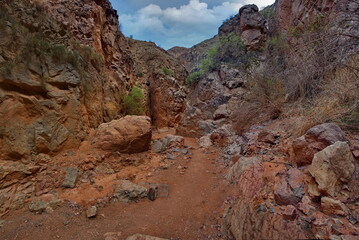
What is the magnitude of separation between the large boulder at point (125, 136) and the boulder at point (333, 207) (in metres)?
4.53

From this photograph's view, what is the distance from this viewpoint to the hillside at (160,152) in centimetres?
219

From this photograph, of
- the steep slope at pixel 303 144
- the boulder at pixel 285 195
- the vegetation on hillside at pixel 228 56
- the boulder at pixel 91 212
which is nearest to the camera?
the steep slope at pixel 303 144

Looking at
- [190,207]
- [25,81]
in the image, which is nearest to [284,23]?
[190,207]

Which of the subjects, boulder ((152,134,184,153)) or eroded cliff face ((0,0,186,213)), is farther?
boulder ((152,134,184,153))

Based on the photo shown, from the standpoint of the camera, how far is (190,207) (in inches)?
132

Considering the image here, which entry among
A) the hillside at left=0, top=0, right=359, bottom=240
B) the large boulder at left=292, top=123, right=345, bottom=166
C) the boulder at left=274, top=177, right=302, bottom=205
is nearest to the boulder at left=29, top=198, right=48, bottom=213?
the hillside at left=0, top=0, right=359, bottom=240

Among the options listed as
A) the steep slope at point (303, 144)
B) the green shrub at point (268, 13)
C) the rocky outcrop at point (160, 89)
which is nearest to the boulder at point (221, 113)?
the steep slope at point (303, 144)

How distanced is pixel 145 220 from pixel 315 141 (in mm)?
2942

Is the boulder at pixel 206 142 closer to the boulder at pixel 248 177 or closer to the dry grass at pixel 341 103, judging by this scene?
the boulder at pixel 248 177

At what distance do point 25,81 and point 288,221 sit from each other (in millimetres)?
5304

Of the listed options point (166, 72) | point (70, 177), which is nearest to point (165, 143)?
point (70, 177)

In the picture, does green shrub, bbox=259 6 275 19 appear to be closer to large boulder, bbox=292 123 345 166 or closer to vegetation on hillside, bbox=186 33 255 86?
vegetation on hillside, bbox=186 33 255 86

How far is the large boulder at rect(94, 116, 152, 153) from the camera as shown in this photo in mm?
5125

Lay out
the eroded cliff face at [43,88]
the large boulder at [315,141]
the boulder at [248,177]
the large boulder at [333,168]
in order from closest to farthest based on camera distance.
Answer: the large boulder at [333,168], the large boulder at [315,141], the boulder at [248,177], the eroded cliff face at [43,88]
